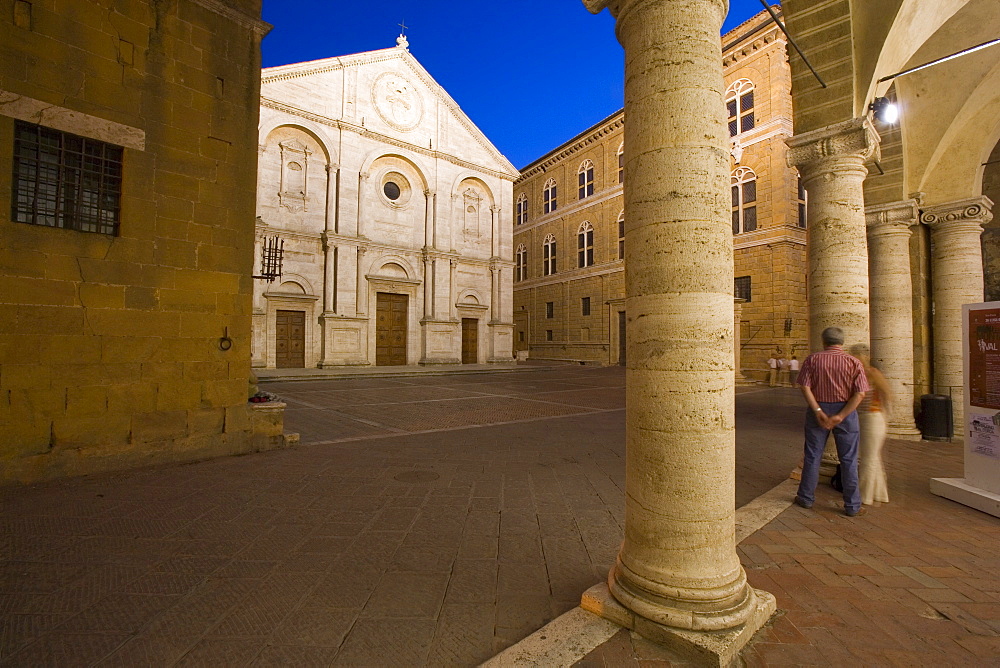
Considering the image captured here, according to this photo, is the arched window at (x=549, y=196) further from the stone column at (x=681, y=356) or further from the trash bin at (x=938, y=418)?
the stone column at (x=681, y=356)

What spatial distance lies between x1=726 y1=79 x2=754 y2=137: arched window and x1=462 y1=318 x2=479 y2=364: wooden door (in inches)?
603

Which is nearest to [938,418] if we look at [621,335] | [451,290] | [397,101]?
[621,335]

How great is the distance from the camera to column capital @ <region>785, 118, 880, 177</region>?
5.32 m

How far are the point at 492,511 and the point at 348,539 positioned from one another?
121 centimetres

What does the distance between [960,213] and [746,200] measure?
13.2m

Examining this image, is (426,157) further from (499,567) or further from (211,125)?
(499,567)

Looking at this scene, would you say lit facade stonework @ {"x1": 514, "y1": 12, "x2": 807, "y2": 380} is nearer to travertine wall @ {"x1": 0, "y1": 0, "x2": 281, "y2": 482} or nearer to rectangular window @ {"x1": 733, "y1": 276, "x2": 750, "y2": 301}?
rectangular window @ {"x1": 733, "y1": 276, "x2": 750, "y2": 301}

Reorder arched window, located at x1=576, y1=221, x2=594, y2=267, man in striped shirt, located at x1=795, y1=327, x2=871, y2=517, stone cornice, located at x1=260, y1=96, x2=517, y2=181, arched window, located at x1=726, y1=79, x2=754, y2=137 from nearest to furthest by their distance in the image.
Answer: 1. man in striped shirt, located at x1=795, y1=327, x2=871, y2=517
2. stone cornice, located at x1=260, y1=96, x2=517, y2=181
3. arched window, located at x1=726, y1=79, x2=754, y2=137
4. arched window, located at x1=576, y1=221, x2=594, y2=267

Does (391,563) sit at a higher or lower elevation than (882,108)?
lower

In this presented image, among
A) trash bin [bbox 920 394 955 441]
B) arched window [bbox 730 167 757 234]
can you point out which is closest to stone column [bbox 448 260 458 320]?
arched window [bbox 730 167 757 234]

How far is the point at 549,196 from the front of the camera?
33031 mm

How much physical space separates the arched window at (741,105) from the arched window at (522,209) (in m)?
17.3

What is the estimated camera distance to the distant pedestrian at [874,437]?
439 centimetres

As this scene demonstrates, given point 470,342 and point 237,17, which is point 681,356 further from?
point 470,342
